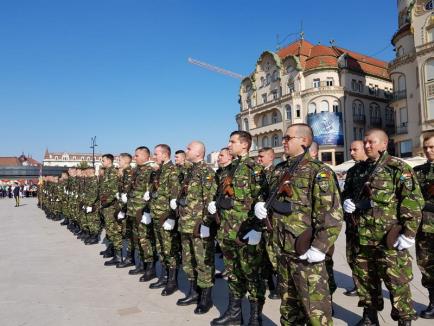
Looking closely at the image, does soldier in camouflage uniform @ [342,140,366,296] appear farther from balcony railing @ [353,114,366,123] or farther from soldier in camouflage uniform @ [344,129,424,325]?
balcony railing @ [353,114,366,123]

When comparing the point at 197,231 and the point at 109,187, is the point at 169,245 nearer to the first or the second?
the point at 197,231

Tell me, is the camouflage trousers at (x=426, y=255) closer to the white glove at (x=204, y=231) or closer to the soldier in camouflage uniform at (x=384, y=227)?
the soldier in camouflage uniform at (x=384, y=227)

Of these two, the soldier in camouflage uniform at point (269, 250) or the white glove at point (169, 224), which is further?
the white glove at point (169, 224)

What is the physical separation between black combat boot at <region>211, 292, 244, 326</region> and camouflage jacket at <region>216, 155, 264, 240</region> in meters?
0.80

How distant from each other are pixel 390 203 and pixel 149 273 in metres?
4.23

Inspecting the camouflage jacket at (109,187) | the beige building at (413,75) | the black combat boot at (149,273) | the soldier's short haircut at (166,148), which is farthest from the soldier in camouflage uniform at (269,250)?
the beige building at (413,75)

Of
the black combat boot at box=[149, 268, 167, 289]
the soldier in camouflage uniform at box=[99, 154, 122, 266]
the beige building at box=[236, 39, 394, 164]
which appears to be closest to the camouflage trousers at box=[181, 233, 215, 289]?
the black combat boot at box=[149, 268, 167, 289]

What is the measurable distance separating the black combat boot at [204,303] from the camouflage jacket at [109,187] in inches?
150

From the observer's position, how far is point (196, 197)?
5.07 m

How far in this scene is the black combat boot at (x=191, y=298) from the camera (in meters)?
5.04

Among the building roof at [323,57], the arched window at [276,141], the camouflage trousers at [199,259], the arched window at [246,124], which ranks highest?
the building roof at [323,57]

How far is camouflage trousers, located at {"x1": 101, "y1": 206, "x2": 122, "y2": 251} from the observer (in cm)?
773

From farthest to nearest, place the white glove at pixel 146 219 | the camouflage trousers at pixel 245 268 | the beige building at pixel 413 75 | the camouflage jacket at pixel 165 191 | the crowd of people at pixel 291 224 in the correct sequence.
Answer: the beige building at pixel 413 75
the white glove at pixel 146 219
the camouflage jacket at pixel 165 191
the camouflage trousers at pixel 245 268
the crowd of people at pixel 291 224

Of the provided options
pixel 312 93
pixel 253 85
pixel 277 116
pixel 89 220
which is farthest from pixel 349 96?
pixel 89 220
